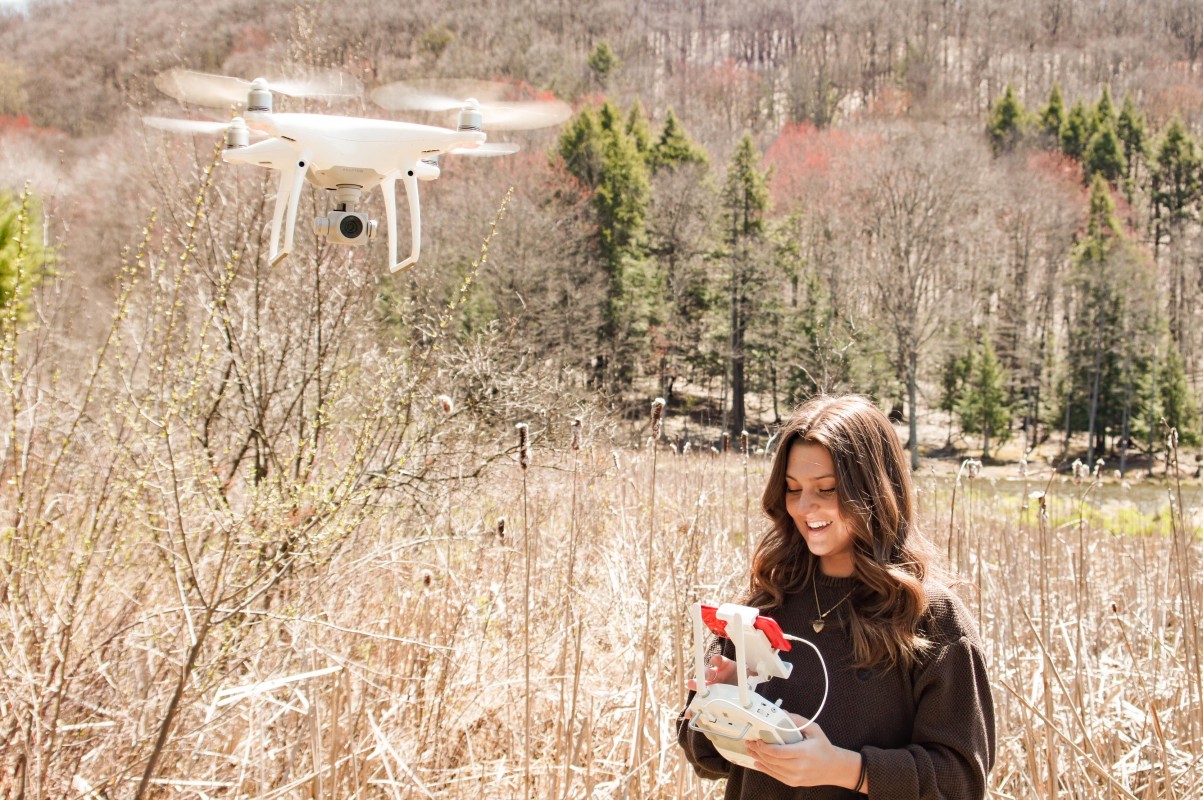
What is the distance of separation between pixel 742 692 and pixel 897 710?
12.5 inches

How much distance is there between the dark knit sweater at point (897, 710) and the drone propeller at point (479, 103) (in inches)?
35.5

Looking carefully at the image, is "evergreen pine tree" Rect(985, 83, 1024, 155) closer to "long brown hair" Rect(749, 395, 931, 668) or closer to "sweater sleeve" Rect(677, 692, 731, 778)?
"long brown hair" Rect(749, 395, 931, 668)

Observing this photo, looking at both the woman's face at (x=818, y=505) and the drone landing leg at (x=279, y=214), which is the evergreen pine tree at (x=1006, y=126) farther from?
the drone landing leg at (x=279, y=214)

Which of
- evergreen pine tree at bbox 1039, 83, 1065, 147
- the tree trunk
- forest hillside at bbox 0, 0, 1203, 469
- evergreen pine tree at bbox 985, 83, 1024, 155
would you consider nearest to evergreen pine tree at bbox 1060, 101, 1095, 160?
forest hillside at bbox 0, 0, 1203, 469

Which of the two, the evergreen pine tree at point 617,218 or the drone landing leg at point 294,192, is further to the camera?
the evergreen pine tree at point 617,218

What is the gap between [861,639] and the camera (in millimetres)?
1316

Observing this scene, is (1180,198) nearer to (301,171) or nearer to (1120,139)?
(1120,139)

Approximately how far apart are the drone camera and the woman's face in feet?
2.36

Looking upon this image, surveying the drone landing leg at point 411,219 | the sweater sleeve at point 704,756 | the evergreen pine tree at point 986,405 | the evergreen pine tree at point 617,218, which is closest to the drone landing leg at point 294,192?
the drone landing leg at point 411,219

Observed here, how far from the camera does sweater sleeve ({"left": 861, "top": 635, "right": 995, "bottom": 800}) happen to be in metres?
1.23

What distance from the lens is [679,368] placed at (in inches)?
941

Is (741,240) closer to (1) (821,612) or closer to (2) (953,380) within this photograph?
(2) (953,380)

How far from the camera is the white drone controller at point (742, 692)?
1159 mm

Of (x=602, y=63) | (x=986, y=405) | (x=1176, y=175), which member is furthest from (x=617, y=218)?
(x=1176, y=175)
